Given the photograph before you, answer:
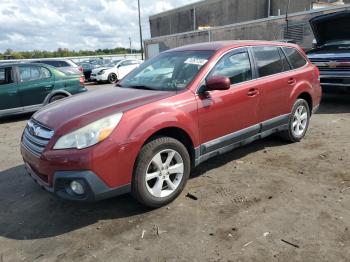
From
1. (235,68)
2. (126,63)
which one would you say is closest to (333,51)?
(235,68)

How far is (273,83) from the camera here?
513cm

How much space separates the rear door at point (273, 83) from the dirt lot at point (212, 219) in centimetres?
66

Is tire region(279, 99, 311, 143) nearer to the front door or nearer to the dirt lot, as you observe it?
the dirt lot

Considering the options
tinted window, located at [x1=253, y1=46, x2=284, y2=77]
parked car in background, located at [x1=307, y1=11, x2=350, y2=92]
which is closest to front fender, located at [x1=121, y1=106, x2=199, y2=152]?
tinted window, located at [x1=253, y1=46, x2=284, y2=77]

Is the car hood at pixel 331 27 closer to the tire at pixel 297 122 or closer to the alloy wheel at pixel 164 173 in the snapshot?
the tire at pixel 297 122

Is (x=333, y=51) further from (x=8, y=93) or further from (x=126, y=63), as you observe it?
(x=126, y=63)

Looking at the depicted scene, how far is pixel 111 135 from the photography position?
11.0 ft

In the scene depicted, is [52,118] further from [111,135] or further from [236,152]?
[236,152]

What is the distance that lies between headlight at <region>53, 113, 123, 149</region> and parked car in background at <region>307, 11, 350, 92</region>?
6883 mm

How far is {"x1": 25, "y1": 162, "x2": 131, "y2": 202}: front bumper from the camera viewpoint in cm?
328

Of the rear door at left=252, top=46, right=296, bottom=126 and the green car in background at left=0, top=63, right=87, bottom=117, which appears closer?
the rear door at left=252, top=46, right=296, bottom=126

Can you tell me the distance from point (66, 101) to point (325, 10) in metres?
14.8

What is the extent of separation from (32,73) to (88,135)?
6984mm

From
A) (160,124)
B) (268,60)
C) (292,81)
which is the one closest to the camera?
(160,124)
